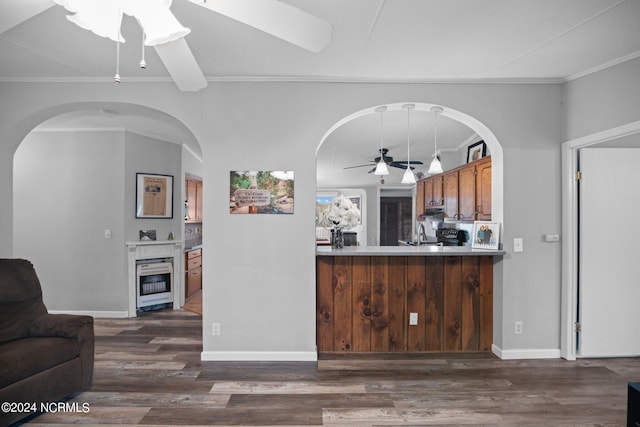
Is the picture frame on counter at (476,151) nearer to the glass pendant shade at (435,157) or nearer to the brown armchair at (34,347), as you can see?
the glass pendant shade at (435,157)

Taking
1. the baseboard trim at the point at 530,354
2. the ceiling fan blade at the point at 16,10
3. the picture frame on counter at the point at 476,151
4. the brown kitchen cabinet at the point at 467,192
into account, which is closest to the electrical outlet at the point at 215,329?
the ceiling fan blade at the point at 16,10

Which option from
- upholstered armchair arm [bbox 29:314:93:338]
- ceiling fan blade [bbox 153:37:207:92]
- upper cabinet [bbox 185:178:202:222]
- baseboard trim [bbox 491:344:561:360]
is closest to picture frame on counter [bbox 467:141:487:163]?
baseboard trim [bbox 491:344:561:360]

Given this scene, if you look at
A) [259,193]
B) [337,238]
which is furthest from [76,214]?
[337,238]

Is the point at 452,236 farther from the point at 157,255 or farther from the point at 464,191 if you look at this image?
the point at 157,255

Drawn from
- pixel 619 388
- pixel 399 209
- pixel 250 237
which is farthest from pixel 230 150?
pixel 399 209

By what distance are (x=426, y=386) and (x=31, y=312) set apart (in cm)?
305

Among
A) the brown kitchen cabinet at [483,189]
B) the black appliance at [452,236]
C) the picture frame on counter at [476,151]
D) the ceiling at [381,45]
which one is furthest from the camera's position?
the black appliance at [452,236]

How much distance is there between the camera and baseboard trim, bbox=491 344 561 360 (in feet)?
10.7

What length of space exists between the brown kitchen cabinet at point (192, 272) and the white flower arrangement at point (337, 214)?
316 cm

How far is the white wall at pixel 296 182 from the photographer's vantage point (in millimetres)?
3225

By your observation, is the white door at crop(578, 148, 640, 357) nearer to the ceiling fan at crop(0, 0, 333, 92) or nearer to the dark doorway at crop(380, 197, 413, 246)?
the ceiling fan at crop(0, 0, 333, 92)

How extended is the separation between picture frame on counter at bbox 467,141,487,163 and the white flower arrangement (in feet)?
7.50

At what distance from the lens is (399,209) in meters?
9.56

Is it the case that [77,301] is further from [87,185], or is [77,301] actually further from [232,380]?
[232,380]
